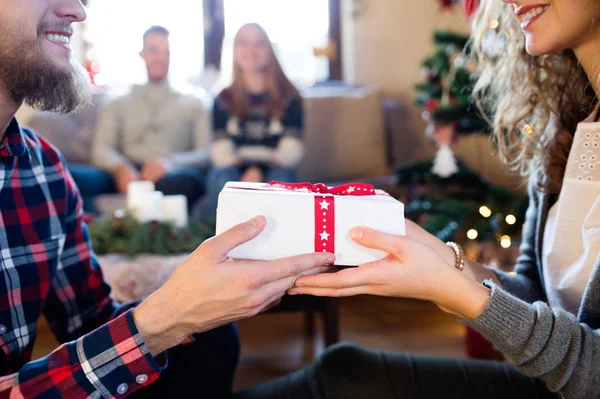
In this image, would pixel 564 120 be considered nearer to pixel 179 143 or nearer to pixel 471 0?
pixel 471 0

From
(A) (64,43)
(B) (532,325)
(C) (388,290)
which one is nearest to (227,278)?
(C) (388,290)

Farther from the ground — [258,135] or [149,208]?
[258,135]

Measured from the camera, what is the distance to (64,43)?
3.41 feet

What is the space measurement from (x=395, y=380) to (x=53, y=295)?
608 millimetres

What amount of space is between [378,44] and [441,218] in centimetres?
192

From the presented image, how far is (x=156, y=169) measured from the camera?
2.70m

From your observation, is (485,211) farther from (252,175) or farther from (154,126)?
(154,126)

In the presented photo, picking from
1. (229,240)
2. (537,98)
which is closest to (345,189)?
(229,240)

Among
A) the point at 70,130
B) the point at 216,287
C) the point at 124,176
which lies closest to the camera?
the point at 216,287

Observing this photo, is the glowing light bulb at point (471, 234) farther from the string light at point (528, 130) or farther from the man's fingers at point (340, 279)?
the man's fingers at point (340, 279)

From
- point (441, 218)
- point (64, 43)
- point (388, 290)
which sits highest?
point (64, 43)

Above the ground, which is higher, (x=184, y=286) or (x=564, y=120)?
(x=564, y=120)

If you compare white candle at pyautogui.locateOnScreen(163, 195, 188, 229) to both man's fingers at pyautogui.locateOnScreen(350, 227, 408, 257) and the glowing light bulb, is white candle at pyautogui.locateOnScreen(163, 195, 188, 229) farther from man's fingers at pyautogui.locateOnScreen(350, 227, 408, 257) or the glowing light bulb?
man's fingers at pyautogui.locateOnScreen(350, 227, 408, 257)

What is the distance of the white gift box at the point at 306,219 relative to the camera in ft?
2.67
